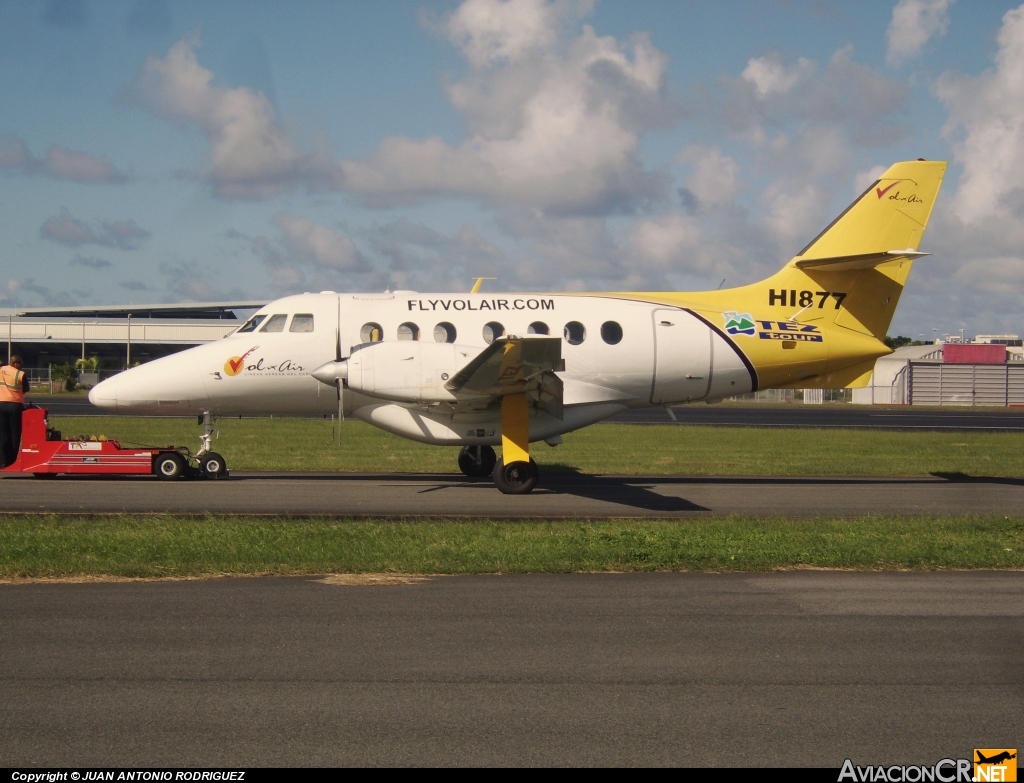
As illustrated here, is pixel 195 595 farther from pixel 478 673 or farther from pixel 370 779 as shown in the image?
pixel 370 779

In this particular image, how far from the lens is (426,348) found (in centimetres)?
1653

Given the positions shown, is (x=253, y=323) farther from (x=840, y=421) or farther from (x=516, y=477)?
(x=840, y=421)

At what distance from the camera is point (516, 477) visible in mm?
17062

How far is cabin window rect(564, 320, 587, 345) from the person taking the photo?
60.7 feet

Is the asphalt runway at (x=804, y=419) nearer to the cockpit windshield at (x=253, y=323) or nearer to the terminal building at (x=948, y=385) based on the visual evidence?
the terminal building at (x=948, y=385)

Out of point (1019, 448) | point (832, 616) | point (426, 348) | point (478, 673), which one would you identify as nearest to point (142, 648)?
point (478, 673)

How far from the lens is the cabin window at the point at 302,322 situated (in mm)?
18500

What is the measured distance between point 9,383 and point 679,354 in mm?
12491

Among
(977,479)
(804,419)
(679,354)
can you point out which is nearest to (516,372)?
(679,354)

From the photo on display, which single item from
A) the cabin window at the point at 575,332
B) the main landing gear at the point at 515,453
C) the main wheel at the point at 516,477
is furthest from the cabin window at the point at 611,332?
the main wheel at the point at 516,477

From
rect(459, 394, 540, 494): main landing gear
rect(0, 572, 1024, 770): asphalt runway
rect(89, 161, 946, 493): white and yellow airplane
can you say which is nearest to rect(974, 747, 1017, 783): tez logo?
rect(0, 572, 1024, 770): asphalt runway

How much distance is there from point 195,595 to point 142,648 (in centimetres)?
175

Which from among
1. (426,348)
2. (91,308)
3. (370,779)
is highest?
(91,308)

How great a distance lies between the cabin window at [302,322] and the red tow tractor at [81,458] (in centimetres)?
326
